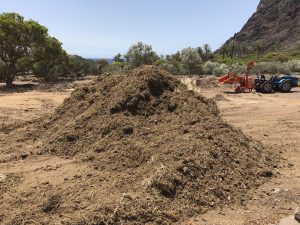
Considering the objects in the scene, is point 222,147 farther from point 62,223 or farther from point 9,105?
point 9,105

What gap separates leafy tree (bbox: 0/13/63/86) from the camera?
2119cm

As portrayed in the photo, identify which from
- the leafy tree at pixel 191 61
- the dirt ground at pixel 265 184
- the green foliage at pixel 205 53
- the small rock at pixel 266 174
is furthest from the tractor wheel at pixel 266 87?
the green foliage at pixel 205 53

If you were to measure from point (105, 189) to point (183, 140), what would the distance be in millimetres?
1572

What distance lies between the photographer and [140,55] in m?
34.2

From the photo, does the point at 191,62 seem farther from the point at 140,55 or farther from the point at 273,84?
the point at 273,84

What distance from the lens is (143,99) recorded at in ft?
24.7

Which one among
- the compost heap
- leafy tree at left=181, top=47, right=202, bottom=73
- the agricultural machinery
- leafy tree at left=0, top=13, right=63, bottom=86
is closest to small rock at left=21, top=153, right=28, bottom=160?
the compost heap

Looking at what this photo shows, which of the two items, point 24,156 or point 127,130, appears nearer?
point 127,130

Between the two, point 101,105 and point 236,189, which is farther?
point 101,105

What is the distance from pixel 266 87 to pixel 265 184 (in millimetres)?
11734

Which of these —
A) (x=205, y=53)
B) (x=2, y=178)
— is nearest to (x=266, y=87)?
(x=2, y=178)

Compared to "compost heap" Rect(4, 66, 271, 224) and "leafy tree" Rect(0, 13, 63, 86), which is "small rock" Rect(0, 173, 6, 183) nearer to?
"compost heap" Rect(4, 66, 271, 224)

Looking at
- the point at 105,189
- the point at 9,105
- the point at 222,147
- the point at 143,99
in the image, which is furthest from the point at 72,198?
the point at 9,105

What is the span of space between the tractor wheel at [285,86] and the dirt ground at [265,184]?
389 centimetres
